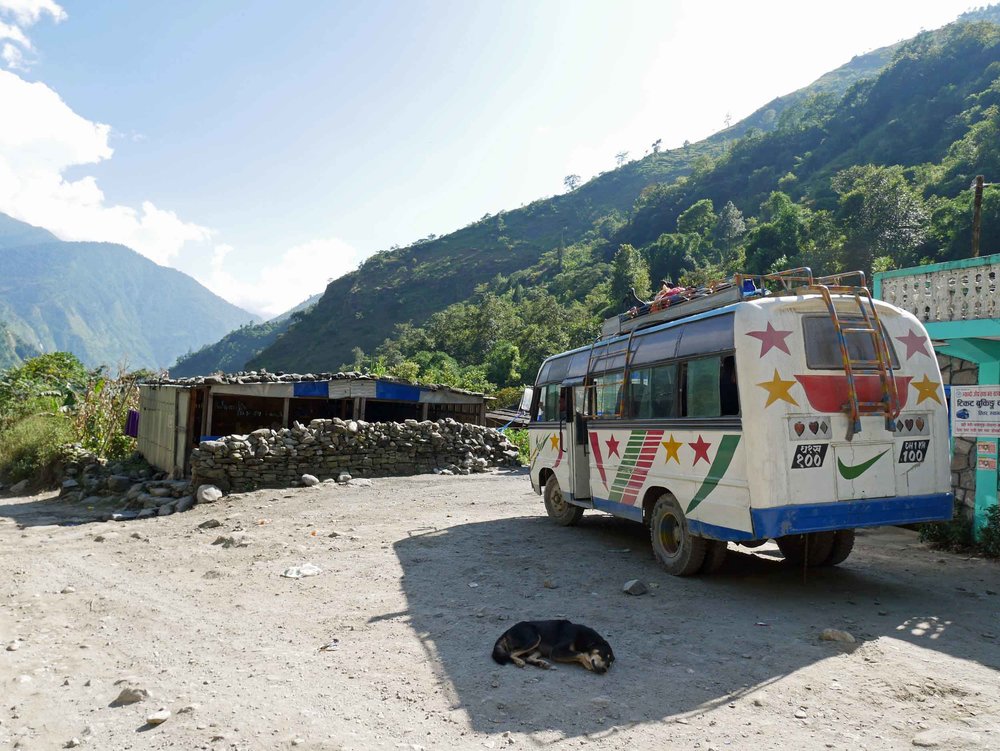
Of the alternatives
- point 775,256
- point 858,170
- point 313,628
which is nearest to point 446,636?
point 313,628

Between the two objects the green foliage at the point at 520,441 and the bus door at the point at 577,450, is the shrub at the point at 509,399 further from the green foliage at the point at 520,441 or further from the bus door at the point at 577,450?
the bus door at the point at 577,450

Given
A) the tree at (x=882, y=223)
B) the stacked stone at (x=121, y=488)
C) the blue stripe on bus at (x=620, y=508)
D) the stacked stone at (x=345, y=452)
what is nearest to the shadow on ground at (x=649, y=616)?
the blue stripe on bus at (x=620, y=508)

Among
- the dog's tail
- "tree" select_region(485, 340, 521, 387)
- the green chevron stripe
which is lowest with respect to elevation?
the dog's tail

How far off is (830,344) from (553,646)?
3667 mm

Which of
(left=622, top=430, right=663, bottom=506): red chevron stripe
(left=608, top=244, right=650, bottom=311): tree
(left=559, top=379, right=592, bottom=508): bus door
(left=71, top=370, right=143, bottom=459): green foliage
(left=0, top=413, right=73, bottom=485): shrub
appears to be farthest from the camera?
(left=608, top=244, right=650, bottom=311): tree

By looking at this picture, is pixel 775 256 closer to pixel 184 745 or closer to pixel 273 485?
pixel 273 485

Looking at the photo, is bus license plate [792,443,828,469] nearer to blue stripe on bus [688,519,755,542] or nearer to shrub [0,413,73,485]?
blue stripe on bus [688,519,755,542]

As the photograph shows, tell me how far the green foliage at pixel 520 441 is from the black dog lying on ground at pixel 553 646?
1457cm

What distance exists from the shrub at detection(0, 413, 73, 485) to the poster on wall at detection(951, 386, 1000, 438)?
2075 cm

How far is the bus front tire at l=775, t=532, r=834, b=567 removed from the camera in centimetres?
750

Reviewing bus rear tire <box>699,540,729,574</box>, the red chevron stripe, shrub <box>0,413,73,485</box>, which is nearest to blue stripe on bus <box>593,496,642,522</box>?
the red chevron stripe

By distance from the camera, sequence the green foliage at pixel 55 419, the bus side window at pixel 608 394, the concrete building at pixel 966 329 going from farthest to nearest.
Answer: the green foliage at pixel 55 419 < the bus side window at pixel 608 394 < the concrete building at pixel 966 329

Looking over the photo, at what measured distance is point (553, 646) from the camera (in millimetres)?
5066

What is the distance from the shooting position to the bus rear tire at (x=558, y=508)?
10555 millimetres
